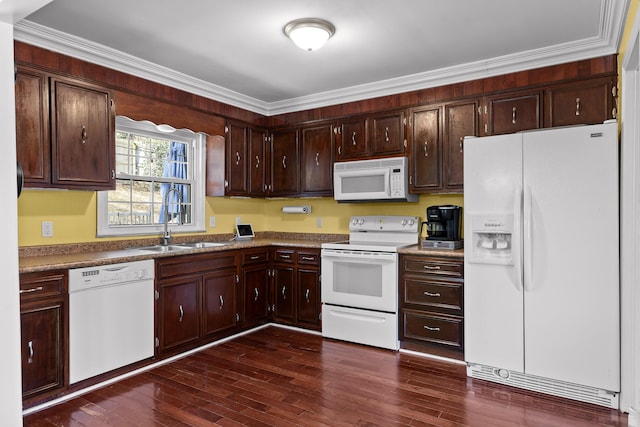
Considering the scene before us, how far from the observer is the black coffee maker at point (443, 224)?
3662 mm

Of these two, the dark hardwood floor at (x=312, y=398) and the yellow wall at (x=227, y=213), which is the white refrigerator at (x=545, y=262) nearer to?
the dark hardwood floor at (x=312, y=398)

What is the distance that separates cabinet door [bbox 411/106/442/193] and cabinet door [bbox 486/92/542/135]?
455 mm

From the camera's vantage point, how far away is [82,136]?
3.07 m

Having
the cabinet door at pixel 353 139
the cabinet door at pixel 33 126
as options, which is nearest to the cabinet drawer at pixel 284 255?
the cabinet door at pixel 353 139

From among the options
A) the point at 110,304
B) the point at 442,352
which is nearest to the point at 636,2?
the point at 442,352

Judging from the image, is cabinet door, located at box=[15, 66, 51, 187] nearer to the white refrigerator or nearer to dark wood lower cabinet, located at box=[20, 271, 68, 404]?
dark wood lower cabinet, located at box=[20, 271, 68, 404]

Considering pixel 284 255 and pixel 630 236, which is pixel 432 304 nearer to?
pixel 630 236

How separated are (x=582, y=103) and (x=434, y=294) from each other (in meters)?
1.88

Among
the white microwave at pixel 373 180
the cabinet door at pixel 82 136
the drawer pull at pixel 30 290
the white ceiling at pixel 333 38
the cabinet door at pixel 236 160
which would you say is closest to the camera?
the drawer pull at pixel 30 290

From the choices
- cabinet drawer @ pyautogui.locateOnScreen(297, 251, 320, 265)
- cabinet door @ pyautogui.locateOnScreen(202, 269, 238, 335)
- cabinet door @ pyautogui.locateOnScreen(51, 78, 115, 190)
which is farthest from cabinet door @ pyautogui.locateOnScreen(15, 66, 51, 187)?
cabinet drawer @ pyautogui.locateOnScreen(297, 251, 320, 265)

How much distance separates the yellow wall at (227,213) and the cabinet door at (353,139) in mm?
580

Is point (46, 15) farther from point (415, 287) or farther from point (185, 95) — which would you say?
point (415, 287)

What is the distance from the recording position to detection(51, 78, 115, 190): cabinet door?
9.62 feet

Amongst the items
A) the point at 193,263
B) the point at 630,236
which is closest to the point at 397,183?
the point at 630,236
